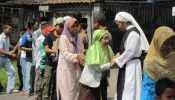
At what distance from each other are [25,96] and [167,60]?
17.9 feet

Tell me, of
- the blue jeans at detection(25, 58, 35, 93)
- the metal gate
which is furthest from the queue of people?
the metal gate

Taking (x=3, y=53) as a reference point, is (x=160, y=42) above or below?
above

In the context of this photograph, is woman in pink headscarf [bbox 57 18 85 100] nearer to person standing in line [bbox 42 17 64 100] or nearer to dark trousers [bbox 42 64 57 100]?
person standing in line [bbox 42 17 64 100]

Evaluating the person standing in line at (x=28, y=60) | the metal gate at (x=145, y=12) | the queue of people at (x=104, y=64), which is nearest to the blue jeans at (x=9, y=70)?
the person standing in line at (x=28, y=60)

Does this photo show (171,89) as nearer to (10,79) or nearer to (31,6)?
(10,79)

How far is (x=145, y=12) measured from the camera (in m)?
17.7

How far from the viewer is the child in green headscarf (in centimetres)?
553

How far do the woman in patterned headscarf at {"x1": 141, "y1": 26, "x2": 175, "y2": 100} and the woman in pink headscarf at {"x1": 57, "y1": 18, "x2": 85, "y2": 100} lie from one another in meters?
1.84

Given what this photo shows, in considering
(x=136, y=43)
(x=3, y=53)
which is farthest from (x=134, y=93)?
(x=3, y=53)

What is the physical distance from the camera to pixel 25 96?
9000mm

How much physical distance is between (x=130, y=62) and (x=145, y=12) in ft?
42.2

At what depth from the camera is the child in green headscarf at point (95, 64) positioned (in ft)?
18.1

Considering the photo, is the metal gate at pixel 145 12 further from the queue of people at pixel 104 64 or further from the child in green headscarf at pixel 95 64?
the child in green headscarf at pixel 95 64

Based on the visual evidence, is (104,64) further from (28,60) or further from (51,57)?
(28,60)
